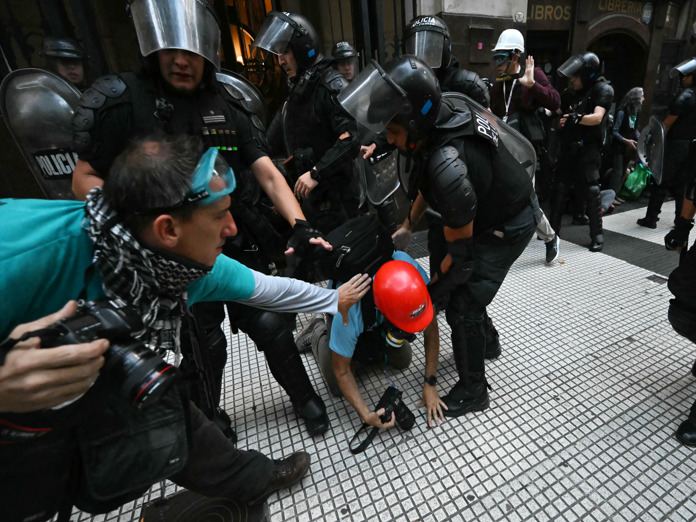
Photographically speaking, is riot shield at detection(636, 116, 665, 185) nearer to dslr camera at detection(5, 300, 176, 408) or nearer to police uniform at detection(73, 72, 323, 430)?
police uniform at detection(73, 72, 323, 430)

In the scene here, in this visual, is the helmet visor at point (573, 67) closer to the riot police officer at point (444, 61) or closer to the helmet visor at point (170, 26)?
the riot police officer at point (444, 61)

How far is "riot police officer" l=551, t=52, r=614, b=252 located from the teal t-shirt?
12.8 feet

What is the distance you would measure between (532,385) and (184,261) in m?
1.94

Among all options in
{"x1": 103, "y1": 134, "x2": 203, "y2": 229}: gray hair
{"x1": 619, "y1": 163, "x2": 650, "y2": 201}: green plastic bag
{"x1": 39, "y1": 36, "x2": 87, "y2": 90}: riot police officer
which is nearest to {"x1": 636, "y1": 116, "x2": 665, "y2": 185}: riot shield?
{"x1": 619, "y1": 163, "x2": 650, "y2": 201}: green plastic bag

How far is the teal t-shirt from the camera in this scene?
68 cm

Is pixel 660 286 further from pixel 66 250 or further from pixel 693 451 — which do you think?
pixel 66 250

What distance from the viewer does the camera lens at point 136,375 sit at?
70 cm

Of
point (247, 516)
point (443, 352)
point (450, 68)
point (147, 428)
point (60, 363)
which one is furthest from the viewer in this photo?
point (450, 68)

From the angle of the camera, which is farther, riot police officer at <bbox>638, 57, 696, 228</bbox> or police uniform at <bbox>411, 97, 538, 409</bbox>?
riot police officer at <bbox>638, 57, 696, 228</bbox>

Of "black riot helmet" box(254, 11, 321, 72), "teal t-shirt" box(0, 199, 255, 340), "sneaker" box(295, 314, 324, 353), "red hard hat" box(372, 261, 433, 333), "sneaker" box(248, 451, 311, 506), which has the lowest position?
"sneaker" box(295, 314, 324, 353)

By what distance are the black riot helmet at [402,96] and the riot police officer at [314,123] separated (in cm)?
90

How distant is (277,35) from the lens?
2424 mm

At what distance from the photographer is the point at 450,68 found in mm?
2727

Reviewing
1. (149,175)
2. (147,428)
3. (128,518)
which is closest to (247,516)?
(128,518)
